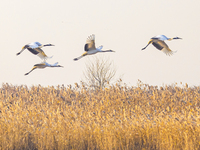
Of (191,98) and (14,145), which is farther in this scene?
(191,98)

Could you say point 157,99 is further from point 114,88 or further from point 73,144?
point 73,144

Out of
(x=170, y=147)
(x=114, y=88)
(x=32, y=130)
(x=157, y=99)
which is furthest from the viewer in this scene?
(x=114, y=88)

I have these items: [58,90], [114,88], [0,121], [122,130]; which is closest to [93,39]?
[122,130]

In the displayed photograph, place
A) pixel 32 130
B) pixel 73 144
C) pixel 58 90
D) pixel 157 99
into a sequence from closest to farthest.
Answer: pixel 73 144 < pixel 32 130 < pixel 157 99 < pixel 58 90

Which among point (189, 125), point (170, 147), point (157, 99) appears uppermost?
point (157, 99)

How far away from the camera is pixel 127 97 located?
11.7 metres

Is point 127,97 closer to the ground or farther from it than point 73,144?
farther from it

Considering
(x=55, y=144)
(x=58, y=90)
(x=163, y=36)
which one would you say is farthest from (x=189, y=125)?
(x=58, y=90)

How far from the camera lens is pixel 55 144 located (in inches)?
259

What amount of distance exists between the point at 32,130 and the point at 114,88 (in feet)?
20.9

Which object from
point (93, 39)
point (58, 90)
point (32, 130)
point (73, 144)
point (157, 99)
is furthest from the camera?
point (58, 90)

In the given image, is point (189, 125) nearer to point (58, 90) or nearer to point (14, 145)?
point (14, 145)

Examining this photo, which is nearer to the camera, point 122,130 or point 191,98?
point 122,130

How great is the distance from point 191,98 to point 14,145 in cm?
782
